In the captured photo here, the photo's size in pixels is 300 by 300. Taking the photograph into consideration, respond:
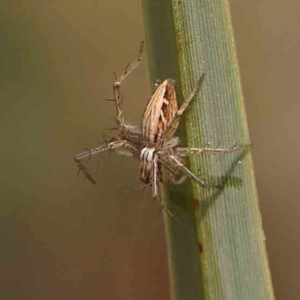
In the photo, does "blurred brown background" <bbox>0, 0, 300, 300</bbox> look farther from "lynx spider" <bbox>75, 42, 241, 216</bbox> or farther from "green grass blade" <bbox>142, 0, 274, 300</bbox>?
"green grass blade" <bbox>142, 0, 274, 300</bbox>

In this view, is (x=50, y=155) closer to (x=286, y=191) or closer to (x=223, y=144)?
(x=286, y=191)

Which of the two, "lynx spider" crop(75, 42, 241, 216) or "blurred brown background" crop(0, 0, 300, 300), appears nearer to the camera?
"lynx spider" crop(75, 42, 241, 216)

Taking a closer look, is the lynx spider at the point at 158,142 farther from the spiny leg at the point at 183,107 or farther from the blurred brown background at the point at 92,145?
the blurred brown background at the point at 92,145

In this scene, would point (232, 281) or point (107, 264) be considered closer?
point (232, 281)

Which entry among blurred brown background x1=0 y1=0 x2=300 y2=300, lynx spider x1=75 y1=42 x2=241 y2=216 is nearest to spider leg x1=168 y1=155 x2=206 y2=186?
lynx spider x1=75 y1=42 x2=241 y2=216

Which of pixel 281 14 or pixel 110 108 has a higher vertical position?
pixel 281 14

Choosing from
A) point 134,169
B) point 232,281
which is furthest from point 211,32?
point 134,169
